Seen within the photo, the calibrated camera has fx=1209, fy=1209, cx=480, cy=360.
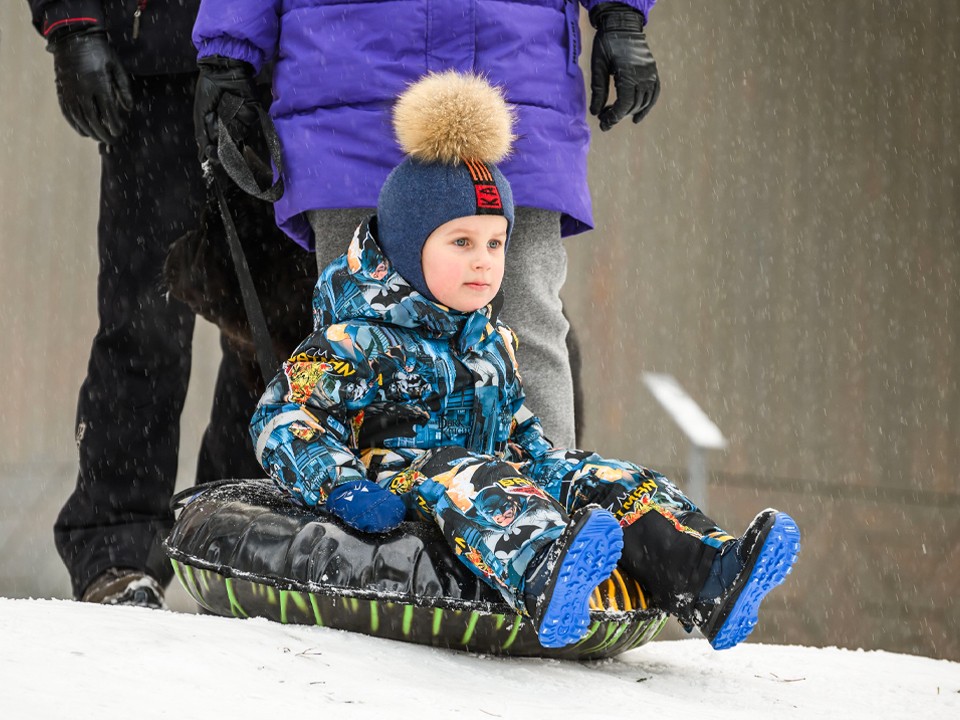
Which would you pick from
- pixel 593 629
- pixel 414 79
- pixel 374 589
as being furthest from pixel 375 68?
pixel 593 629

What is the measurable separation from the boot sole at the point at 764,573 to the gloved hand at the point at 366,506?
18.6 inches

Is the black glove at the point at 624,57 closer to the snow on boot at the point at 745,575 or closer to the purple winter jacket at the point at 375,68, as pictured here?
the purple winter jacket at the point at 375,68

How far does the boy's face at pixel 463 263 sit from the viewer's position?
1885mm

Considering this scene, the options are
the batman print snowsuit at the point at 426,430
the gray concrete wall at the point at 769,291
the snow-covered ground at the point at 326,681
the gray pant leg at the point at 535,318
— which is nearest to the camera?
the snow-covered ground at the point at 326,681

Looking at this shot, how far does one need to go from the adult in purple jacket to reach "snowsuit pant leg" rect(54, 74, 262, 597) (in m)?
0.37

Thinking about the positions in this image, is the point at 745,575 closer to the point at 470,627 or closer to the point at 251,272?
the point at 470,627

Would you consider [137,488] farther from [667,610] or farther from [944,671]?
[944,671]

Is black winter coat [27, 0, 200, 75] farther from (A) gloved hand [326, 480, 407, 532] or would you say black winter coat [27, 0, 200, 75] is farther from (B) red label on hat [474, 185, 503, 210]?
(A) gloved hand [326, 480, 407, 532]

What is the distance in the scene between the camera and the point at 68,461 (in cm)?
593

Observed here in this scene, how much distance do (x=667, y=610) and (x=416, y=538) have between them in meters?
0.39

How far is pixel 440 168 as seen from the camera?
1.92 m

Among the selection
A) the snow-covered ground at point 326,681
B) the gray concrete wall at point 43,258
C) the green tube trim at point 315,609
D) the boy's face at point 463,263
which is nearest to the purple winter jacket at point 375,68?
the boy's face at point 463,263

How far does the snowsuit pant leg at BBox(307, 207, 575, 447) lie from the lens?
2.19 metres

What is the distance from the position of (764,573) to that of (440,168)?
2.61ft
